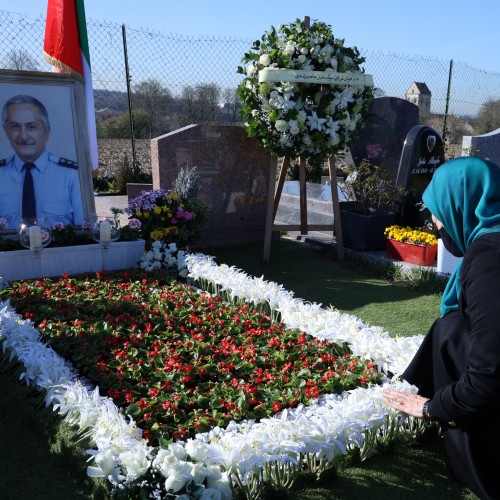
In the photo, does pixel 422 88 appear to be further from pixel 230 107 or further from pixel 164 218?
pixel 164 218

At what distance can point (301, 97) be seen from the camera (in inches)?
231

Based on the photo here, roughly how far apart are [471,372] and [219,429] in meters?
1.05

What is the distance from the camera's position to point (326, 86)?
19.6 feet

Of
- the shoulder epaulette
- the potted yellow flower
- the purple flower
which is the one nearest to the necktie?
the shoulder epaulette

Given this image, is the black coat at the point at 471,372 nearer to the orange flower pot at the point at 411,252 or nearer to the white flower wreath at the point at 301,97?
the orange flower pot at the point at 411,252

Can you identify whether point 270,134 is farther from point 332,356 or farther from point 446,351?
point 446,351

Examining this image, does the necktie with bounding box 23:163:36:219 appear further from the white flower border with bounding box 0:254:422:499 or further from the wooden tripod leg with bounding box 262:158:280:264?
the wooden tripod leg with bounding box 262:158:280:264

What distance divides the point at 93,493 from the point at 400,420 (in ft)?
4.42

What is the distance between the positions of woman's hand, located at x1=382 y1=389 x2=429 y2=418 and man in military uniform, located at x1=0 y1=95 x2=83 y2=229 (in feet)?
13.1

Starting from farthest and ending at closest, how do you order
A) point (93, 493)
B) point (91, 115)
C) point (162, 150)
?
point (162, 150), point (91, 115), point (93, 493)

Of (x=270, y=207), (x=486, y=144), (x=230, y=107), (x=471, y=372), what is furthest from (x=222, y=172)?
(x=471, y=372)

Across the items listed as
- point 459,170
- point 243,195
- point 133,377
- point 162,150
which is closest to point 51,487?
point 133,377

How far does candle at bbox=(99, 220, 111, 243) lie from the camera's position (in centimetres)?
523

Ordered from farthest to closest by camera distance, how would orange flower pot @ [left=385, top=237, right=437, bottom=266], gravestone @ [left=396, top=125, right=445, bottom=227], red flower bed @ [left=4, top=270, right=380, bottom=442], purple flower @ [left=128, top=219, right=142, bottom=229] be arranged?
gravestone @ [left=396, top=125, right=445, bottom=227] → orange flower pot @ [left=385, top=237, right=437, bottom=266] → purple flower @ [left=128, top=219, right=142, bottom=229] → red flower bed @ [left=4, top=270, right=380, bottom=442]
